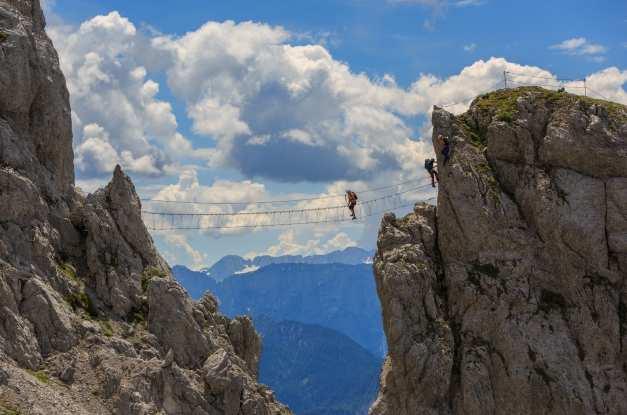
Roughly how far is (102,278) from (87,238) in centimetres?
397

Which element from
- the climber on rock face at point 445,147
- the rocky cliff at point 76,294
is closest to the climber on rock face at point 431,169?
the climber on rock face at point 445,147

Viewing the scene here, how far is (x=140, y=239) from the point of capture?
2830 inches

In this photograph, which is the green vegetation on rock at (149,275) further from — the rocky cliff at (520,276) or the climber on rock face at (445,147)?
the climber on rock face at (445,147)

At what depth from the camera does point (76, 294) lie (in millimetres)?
61938

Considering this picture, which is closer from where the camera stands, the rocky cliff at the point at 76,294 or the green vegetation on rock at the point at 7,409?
the green vegetation on rock at the point at 7,409

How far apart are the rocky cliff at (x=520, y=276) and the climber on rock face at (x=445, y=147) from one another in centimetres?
65

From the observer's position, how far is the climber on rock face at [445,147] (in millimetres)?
69250

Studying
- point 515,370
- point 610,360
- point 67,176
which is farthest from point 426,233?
point 67,176

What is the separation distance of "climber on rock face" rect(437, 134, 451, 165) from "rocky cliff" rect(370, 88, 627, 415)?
0.65 metres

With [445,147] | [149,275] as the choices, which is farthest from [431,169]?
[149,275]

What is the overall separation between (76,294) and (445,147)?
113 ft

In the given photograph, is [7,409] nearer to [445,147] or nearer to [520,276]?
[520,276]

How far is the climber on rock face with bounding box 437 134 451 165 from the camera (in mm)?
69250

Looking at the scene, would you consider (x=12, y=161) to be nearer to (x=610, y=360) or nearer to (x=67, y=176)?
(x=67, y=176)
